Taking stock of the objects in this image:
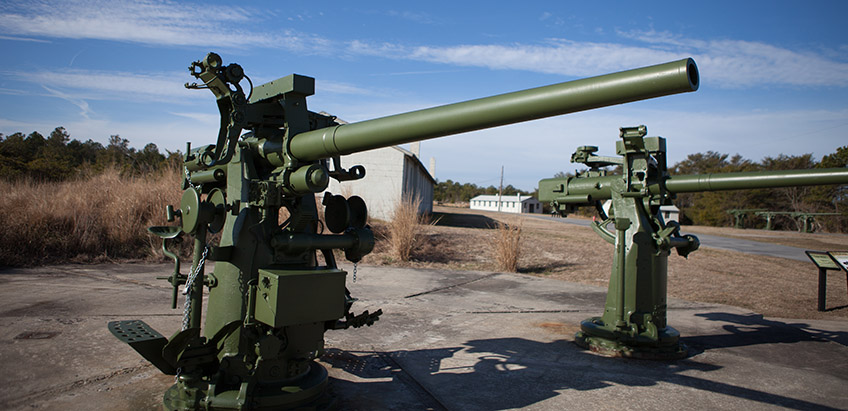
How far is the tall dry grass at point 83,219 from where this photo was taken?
9.45m

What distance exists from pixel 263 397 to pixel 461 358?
2.23 meters

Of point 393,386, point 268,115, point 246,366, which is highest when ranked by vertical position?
point 268,115

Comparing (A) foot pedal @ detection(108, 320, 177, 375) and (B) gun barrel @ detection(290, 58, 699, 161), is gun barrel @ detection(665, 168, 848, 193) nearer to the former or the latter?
(B) gun barrel @ detection(290, 58, 699, 161)

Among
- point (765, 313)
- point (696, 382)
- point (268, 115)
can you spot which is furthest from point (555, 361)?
point (765, 313)

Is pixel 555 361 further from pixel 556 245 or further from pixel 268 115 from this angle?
pixel 556 245

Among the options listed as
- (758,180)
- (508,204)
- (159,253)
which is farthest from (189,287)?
(508,204)

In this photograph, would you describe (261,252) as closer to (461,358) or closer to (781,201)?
(461,358)

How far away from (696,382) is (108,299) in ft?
22.0

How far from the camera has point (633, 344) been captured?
5375mm

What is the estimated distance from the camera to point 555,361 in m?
5.07

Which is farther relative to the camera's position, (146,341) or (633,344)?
(633,344)

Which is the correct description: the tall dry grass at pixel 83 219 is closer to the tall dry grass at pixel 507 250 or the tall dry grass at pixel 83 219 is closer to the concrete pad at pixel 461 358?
the concrete pad at pixel 461 358

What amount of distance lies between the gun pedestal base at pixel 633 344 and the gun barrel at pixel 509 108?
371 cm

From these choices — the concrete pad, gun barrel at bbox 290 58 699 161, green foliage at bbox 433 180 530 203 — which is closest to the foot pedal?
the concrete pad
